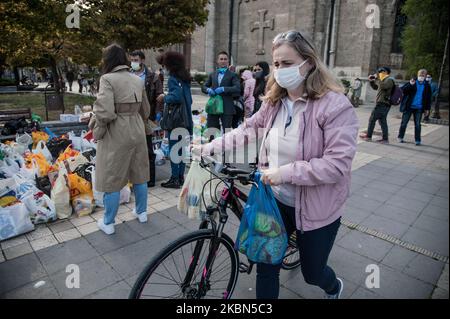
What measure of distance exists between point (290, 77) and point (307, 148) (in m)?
0.43

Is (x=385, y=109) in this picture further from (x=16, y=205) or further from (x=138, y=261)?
(x=16, y=205)

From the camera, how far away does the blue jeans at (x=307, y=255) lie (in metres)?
2.02

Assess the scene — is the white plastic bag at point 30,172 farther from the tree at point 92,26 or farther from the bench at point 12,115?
the tree at point 92,26

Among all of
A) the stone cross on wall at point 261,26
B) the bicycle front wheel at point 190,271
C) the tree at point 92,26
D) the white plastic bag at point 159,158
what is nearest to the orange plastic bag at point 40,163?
the white plastic bag at point 159,158

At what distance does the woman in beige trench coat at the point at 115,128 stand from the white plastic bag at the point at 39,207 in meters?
0.70

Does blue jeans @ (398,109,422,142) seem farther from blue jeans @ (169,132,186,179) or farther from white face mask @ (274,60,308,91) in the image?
white face mask @ (274,60,308,91)

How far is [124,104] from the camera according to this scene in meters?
3.43

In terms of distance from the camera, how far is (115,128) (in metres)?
3.40

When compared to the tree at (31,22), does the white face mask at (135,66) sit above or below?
below

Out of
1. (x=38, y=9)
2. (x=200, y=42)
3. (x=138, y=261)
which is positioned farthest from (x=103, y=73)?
(x=200, y=42)

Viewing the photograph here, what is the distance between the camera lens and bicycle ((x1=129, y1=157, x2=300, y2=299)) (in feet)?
6.59

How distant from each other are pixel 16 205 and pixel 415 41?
60.5ft

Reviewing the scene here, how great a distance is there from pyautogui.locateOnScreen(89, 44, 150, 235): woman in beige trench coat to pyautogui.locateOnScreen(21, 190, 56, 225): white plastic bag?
2.30ft
